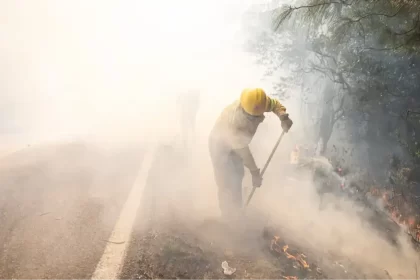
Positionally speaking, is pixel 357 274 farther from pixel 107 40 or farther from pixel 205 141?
pixel 107 40

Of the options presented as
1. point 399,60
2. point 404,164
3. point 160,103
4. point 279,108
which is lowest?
point 160,103

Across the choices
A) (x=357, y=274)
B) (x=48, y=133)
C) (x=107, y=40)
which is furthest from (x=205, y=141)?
(x=107, y=40)

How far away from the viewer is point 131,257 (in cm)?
290

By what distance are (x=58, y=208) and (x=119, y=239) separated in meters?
1.20

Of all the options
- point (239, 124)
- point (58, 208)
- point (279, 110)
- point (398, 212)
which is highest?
point (279, 110)

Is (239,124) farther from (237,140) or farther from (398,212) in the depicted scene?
(398,212)

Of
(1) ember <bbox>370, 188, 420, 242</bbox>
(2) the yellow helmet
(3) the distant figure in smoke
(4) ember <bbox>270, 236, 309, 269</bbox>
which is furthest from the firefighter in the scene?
(3) the distant figure in smoke

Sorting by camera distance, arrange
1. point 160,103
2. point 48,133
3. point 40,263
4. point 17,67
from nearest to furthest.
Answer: point 40,263 < point 48,133 < point 17,67 < point 160,103

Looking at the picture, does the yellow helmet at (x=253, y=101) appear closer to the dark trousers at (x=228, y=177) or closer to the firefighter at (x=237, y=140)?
the firefighter at (x=237, y=140)

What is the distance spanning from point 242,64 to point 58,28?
14988 millimetres

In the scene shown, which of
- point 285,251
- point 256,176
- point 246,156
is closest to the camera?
point 285,251

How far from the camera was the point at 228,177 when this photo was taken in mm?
4211

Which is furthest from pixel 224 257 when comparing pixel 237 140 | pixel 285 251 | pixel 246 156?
pixel 237 140

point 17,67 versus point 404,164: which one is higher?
point 404,164
